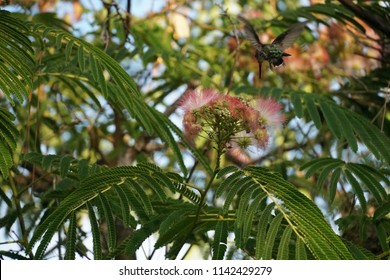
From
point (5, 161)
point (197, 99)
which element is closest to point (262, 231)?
point (197, 99)

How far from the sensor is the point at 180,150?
3.09m

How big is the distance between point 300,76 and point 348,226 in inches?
80.9

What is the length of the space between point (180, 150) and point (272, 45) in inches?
21.4

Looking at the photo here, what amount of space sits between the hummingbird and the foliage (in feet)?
0.73

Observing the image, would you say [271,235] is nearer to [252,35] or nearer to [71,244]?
[71,244]

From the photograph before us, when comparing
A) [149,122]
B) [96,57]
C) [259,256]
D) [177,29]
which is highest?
[177,29]

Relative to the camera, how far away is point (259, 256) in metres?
2.06

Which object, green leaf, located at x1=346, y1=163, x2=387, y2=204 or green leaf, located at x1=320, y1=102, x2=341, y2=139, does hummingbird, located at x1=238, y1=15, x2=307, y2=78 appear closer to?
green leaf, located at x1=320, y1=102, x2=341, y2=139

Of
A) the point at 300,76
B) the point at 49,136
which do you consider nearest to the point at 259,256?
the point at 49,136

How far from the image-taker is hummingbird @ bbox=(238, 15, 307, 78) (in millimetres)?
3150

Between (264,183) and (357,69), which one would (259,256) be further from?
(357,69)

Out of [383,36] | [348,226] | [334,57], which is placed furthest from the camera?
[334,57]

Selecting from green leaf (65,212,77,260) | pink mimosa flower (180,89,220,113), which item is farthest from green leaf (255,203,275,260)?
green leaf (65,212,77,260)

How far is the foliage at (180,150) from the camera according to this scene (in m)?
2.21
